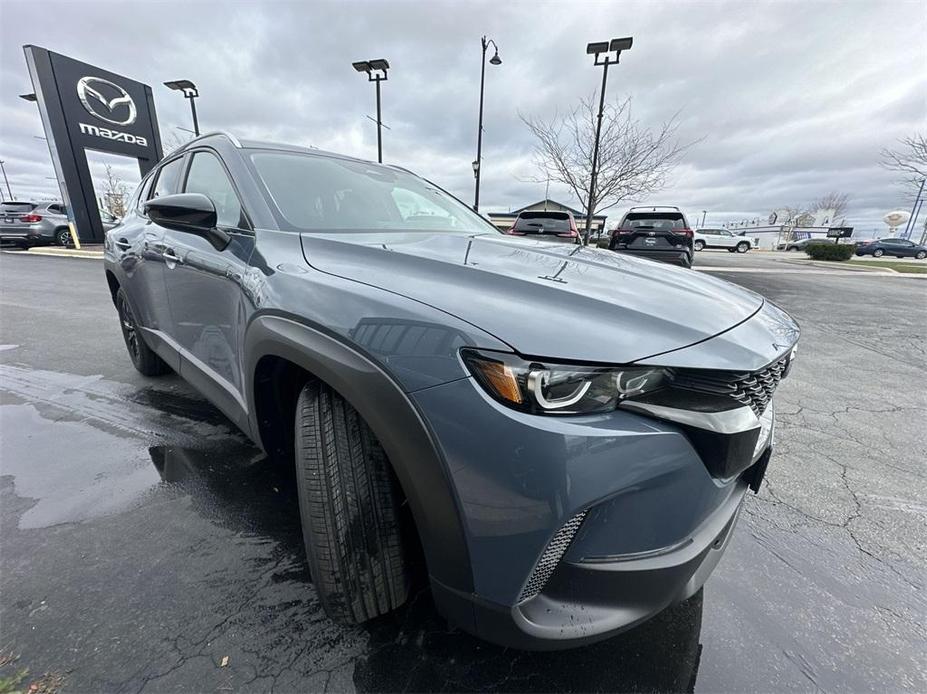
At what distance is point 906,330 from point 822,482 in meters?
5.78

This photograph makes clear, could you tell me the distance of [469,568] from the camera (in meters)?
1.11

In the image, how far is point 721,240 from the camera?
126ft

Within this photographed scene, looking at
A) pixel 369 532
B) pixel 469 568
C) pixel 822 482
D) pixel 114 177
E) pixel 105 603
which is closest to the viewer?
pixel 469 568

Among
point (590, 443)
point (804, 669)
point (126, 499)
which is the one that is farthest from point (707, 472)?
point (126, 499)

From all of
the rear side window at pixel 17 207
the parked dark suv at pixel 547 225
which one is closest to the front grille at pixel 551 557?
the parked dark suv at pixel 547 225

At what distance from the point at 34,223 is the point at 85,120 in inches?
170

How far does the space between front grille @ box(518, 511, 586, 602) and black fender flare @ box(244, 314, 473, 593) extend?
15 cm

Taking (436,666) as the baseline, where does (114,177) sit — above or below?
above

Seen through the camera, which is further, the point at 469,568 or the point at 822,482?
the point at 822,482

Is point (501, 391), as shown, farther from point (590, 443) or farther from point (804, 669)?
point (804, 669)

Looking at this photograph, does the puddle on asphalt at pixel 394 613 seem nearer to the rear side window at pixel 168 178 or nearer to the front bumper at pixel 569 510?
the front bumper at pixel 569 510

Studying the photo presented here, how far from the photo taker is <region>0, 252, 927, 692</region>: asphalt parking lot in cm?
A: 138

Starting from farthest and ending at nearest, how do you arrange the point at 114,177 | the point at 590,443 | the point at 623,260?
the point at 114,177 → the point at 623,260 → the point at 590,443

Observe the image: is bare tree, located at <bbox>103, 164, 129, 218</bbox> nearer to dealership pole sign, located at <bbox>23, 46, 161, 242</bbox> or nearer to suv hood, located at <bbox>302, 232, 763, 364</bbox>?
dealership pole sign, located at <bbox>23, 46, 161, 242</bbox>
